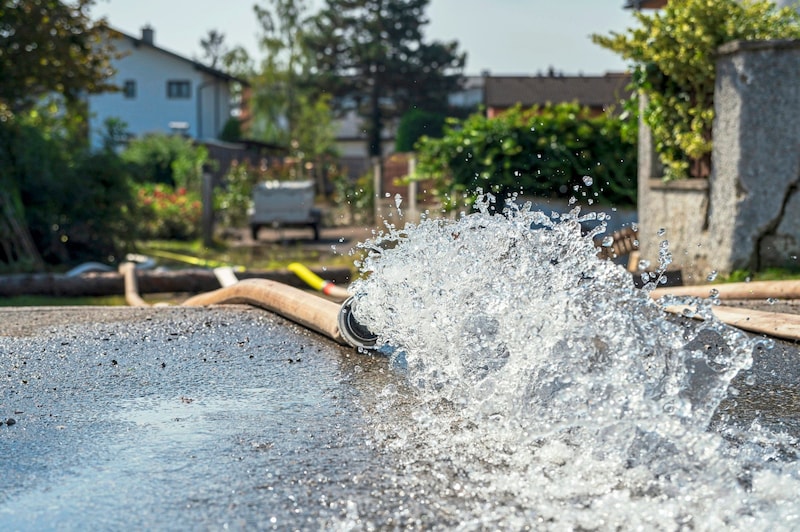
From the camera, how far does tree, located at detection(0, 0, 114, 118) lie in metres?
14.9

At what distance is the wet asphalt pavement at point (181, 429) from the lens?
2.75 meters

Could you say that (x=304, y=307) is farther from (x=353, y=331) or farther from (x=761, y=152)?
(x=761, y=152)

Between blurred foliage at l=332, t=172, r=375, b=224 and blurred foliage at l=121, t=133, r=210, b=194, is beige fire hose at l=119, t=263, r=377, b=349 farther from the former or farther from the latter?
Answer: blurred foliage at l=121, t=133, r=210, b=194

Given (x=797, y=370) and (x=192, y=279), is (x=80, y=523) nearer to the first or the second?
(x=797, y=370)

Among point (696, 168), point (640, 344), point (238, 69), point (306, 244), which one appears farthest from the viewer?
point (238, 69)

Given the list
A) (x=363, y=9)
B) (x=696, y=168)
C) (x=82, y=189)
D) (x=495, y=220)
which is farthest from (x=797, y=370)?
(x=363, y=9)

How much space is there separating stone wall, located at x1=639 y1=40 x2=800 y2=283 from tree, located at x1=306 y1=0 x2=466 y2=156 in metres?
37.3

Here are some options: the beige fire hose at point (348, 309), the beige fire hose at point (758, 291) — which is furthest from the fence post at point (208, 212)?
the beige fire hose at point (758, 291)

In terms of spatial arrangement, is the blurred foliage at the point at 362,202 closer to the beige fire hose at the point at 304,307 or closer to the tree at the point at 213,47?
the beige fire hose at the point at 304,307

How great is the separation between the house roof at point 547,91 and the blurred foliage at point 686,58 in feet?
124

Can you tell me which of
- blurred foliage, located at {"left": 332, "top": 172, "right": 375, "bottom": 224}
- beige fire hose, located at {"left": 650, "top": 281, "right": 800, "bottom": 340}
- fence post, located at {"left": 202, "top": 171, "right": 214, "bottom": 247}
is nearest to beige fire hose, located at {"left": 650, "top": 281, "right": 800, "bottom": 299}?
beige fire hose, located at {"left": 650, "top": 281, "right": 800, "bottom": 340}

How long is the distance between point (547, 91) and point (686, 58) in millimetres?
43053

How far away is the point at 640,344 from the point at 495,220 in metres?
1.11

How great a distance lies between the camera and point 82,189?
46.3ft
